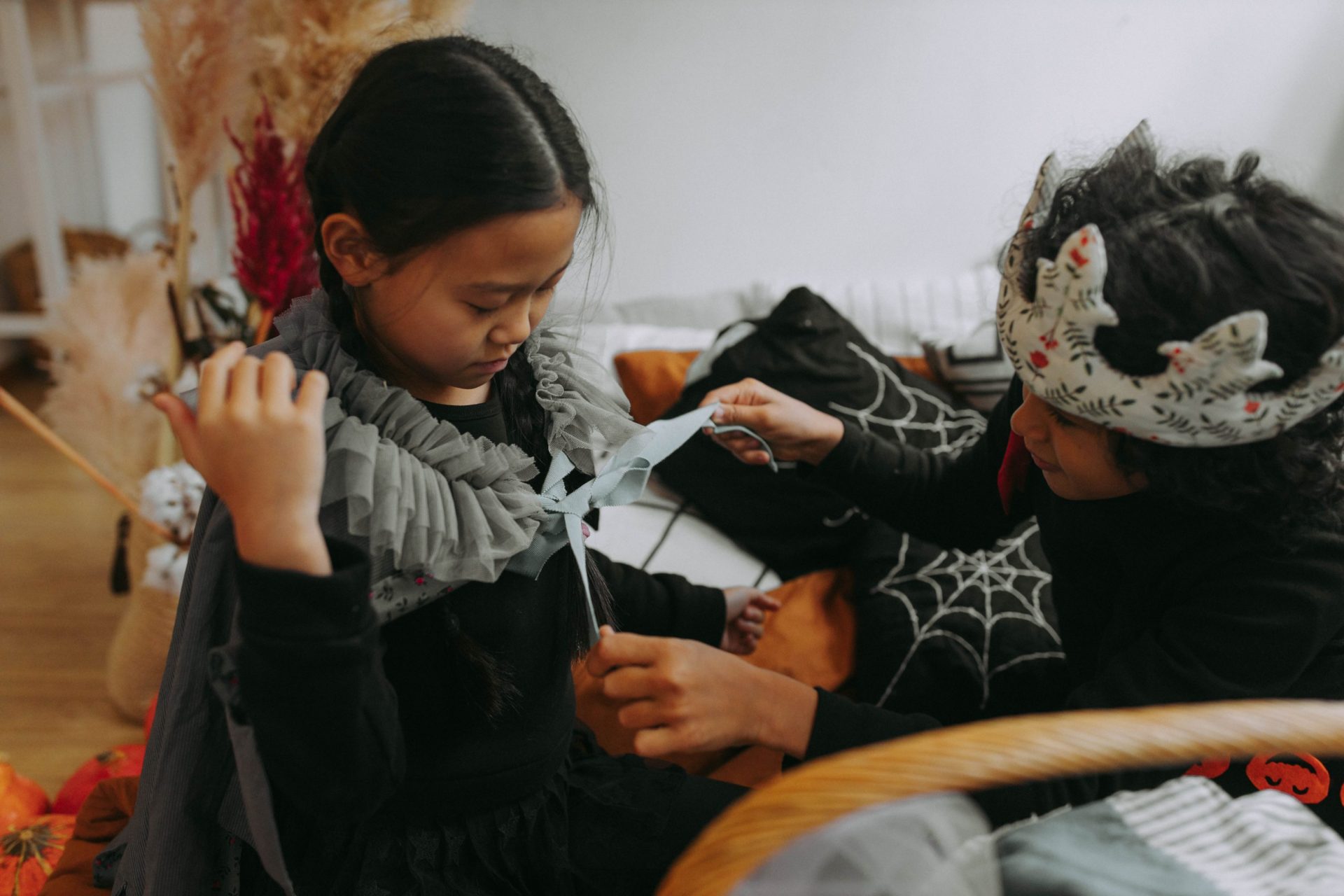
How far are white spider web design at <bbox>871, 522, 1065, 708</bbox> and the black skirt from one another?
481 mm

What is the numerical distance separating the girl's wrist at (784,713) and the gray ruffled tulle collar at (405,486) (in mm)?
222

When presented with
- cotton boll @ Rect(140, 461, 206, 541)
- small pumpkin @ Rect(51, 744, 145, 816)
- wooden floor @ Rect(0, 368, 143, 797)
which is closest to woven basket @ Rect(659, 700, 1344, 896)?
small pumpkin @ Rect(51, 744, 145, 816)

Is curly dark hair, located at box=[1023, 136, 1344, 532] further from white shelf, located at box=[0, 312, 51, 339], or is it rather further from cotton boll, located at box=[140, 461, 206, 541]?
white shelf, located at box=[0, 312, 51, 339]

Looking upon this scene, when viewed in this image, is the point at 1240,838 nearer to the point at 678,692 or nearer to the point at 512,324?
the point at 678,692

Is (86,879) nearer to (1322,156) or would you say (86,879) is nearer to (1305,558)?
(1305,558)

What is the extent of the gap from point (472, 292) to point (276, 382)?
154 millimetres

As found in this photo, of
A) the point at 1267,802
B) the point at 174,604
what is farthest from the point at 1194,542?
the point at 174,604

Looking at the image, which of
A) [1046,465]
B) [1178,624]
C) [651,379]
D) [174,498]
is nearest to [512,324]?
[1046,465]

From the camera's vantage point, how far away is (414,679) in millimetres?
714

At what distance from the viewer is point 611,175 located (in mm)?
1997

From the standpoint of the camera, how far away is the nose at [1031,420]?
79cm

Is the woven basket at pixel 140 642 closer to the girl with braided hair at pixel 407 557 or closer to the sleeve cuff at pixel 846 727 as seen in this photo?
the girl with braided hair at pixel 407 557

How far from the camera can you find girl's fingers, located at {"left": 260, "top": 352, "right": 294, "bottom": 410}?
0.52 metres

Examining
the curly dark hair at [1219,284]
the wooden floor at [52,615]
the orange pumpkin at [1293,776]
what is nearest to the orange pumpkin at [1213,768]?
the orange pumpkin at [1293,776]
